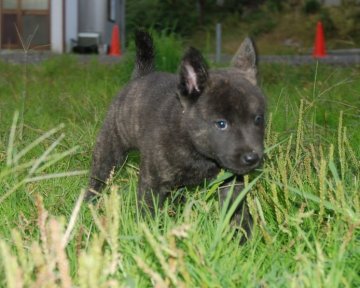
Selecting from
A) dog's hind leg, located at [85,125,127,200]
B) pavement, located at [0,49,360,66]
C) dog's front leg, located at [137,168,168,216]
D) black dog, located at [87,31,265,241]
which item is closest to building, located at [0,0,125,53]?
pavement, located at [0,49,360,66]

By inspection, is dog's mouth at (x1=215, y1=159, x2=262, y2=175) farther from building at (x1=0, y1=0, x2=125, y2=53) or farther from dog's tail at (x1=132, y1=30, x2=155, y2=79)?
building at (x1=0, y1=0, x2=125, y2=53)

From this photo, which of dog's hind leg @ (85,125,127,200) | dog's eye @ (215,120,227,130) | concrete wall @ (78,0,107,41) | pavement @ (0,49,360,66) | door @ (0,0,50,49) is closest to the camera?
dog's eye @ (215,120,227,130)

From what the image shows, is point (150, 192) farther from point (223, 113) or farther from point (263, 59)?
point (263, 59)

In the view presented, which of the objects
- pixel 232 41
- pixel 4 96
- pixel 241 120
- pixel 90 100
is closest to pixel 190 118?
pixel 241 120

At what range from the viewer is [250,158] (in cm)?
388

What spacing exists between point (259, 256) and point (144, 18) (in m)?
37.6

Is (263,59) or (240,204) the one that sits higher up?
(240,204)

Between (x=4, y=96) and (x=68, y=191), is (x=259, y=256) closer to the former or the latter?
(x=68, y=191)

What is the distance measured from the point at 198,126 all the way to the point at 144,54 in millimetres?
1752

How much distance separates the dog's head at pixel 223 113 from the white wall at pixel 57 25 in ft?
75.1

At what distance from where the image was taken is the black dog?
3965mm

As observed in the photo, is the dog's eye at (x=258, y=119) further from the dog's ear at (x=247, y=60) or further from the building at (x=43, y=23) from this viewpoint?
the building at (x=43, y=23)

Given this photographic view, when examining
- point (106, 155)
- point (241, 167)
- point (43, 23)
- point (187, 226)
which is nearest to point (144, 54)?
point (106, 155)

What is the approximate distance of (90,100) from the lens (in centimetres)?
845
